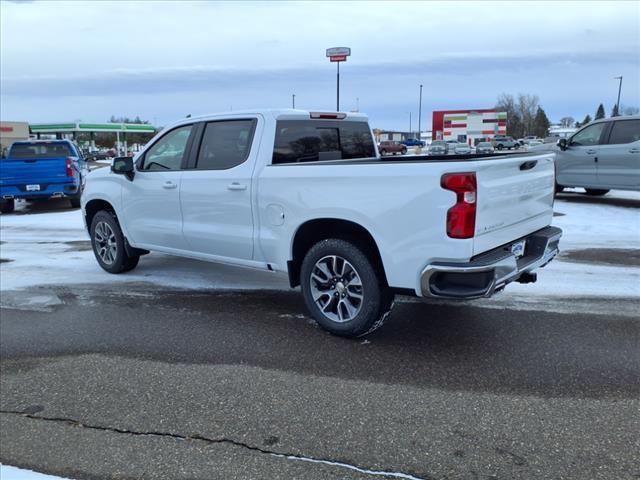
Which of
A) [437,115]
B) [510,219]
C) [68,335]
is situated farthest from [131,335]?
[437,115]

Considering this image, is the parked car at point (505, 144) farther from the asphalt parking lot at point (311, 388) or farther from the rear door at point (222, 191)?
the rear door at point (222, 191)

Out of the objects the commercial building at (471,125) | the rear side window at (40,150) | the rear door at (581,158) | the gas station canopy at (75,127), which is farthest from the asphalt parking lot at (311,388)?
the commercial building at (471,125)

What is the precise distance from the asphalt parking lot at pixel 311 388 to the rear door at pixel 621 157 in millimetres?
6555

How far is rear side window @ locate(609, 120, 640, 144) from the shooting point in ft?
37.8

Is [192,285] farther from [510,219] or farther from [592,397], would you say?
[592,397]

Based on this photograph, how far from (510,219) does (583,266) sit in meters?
3.34

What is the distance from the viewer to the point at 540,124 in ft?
355

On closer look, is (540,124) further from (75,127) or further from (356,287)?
(356,287)

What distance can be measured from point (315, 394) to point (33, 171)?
1215 centimetres

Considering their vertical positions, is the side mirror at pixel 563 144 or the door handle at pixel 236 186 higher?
the side mirror at pixel 563 144

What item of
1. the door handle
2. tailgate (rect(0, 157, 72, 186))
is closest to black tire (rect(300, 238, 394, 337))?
the door handle

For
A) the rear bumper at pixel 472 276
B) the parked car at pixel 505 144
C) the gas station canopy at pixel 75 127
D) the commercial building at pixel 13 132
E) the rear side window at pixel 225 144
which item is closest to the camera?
the rear bumper at pixel 472 276

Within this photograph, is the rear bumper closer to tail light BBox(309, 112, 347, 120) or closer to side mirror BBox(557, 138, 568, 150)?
tail light BBox(309, 112, 347, 120)

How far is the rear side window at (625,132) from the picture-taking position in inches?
453
